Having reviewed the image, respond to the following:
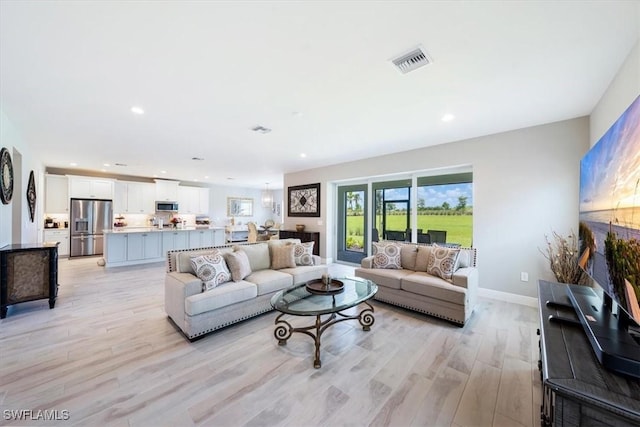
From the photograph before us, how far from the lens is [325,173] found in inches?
259

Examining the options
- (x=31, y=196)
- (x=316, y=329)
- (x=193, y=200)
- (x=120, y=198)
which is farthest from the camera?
(x=193, y=200)

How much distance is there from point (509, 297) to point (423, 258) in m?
1.48

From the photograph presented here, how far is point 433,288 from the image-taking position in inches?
122

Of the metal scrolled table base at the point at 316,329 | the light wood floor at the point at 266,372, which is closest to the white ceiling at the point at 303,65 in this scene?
the metal scrolled table base at the point at 316,329

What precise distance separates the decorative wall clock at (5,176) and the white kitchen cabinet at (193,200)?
5.67 metres

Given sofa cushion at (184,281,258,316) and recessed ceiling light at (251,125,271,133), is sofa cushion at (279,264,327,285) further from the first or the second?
recessed ceiling light at (251,125,271,133)

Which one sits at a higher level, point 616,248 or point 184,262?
point 616,248

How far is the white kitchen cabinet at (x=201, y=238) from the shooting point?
24.7ft

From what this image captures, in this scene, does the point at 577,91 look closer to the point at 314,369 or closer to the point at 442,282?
the point at 442,282

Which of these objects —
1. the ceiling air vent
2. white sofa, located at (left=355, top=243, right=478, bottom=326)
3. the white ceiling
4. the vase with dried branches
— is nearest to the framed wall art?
the white ceiling

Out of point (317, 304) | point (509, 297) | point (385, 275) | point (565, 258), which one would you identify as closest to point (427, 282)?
point (385, 275)

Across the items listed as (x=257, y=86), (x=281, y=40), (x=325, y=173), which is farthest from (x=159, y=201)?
(x=281, y=40)

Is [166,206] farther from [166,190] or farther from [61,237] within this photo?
[61,237]

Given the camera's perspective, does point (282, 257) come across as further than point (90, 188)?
No
